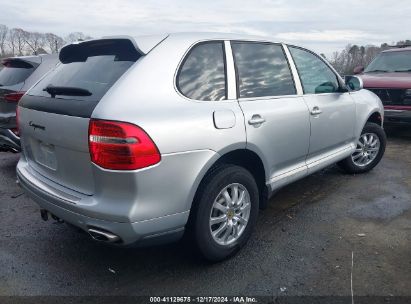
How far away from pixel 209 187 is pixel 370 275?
1400mm

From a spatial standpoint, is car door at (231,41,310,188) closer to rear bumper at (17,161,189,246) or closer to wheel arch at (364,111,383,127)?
rear bumper at (17,161,189,246)

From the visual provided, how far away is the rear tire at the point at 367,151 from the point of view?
511 centimetres

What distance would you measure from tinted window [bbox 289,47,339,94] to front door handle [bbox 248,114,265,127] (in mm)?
925

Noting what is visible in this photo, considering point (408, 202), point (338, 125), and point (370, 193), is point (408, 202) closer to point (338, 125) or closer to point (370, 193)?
point (370, 193)

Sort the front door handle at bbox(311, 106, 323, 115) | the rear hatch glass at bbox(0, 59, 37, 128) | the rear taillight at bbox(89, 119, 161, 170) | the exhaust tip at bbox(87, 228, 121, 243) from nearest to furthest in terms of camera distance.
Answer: the rear taillight at bbox(89, 119, 161, 170), the exhaust tip at bbox(87, 228, 121, 243), the front door handle at bbox(311, 106, 323, 115), the rear hatch glass at bbox(0, 59, 37, 128)

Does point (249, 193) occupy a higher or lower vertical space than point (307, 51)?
lower

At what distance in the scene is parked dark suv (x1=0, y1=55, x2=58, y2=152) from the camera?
489cm

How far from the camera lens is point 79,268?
3029 mm

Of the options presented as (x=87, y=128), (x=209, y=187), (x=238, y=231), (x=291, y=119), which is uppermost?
(x=87, y=128)

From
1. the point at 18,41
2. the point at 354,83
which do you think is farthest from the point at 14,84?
the point at 18,41

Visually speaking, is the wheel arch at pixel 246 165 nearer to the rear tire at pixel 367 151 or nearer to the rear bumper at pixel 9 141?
the rear tire at pixel 367 151

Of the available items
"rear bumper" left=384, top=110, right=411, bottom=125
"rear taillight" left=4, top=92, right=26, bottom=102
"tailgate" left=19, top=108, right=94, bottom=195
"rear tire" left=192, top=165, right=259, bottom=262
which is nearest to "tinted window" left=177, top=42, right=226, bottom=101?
"rear tire" left=192, top=165, right=259, bottom=262

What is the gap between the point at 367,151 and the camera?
525 centimetres

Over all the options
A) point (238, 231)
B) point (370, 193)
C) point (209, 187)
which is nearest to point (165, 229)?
point (209, 187)
